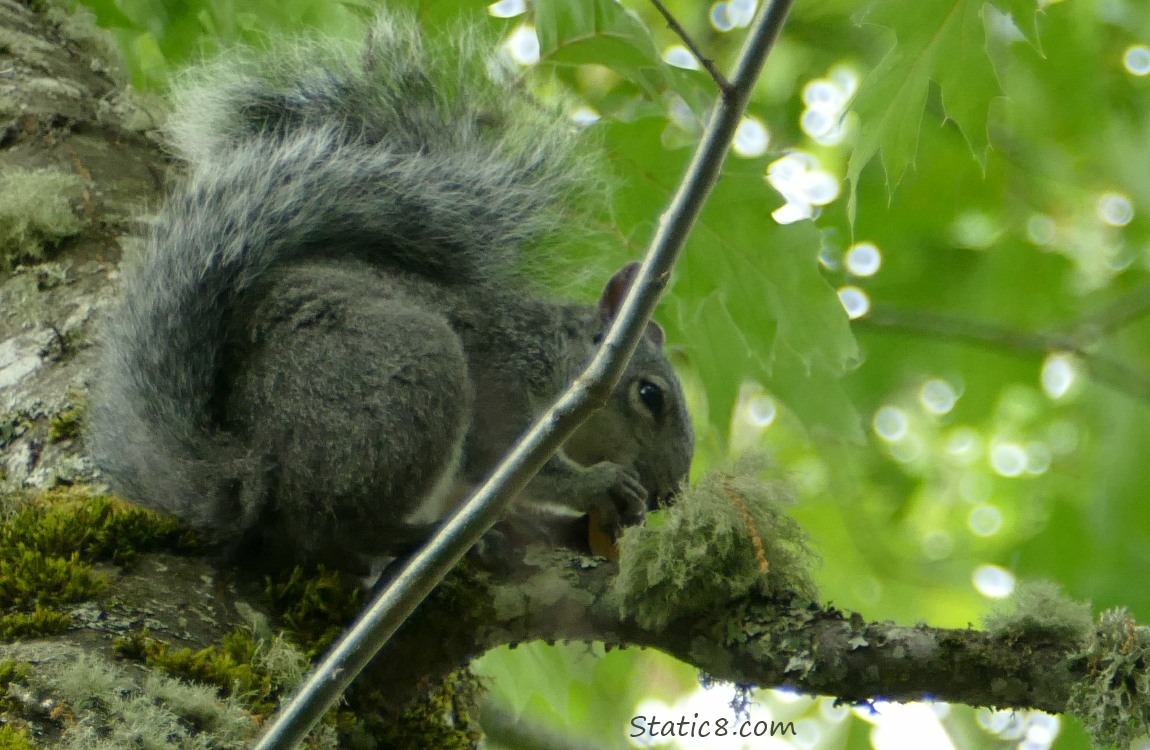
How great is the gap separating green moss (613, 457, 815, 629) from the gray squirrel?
0.35 m

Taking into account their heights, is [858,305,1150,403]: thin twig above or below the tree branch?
above

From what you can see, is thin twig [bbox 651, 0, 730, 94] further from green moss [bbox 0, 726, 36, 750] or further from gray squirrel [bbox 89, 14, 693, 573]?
green moss [bbox 0, 726, 36, 750]

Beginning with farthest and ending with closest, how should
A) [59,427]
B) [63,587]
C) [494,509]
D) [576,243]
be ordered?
[576,243] → [59,427] → [63,587] → [494,509]

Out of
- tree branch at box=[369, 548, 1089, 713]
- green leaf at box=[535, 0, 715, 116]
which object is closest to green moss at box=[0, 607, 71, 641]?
tree branch at box=[369, 548, 1089, 713]

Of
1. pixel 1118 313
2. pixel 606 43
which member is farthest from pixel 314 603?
pixel 1118 313

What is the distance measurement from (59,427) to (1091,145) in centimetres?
267

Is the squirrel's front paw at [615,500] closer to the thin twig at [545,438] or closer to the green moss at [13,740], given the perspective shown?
the thin twig at [545,438]

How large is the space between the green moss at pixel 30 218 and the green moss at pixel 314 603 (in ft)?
2.80

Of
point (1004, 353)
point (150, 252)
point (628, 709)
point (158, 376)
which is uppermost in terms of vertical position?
point (1004, 353)

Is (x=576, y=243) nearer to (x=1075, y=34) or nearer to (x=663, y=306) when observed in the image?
(x=663, y=306)

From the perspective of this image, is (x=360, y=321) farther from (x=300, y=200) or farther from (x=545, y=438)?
(x=545, y=438)

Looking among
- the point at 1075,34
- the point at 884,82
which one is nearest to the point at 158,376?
Answer: the point at 884,82

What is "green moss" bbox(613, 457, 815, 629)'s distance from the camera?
1337mm

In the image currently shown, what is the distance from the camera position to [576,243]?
2256 millimetres
